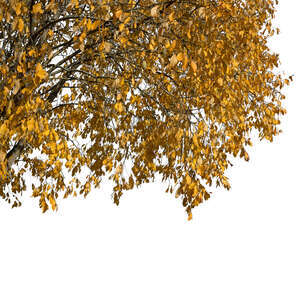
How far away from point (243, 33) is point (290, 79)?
2.62 m

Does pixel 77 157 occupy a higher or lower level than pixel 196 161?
higher

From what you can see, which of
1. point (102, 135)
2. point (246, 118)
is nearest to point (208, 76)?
point (246, 118)

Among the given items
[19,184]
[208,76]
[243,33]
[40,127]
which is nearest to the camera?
[40,127]

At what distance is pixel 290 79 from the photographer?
30.7 feet

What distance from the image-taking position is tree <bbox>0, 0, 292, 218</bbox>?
5934mm

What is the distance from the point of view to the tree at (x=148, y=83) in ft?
19.5

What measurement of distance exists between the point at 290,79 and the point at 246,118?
1.58 m

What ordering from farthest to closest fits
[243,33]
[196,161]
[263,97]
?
[263,97] → [243,33] → [196,161]

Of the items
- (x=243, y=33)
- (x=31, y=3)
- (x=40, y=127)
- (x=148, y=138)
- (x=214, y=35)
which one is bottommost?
(x=40, y=127)

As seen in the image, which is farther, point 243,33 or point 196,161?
point 243,33

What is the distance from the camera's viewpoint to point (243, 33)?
734cm

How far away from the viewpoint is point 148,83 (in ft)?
25.4

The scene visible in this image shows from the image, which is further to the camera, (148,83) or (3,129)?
(148,83)

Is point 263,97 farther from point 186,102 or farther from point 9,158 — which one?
point 9,158
